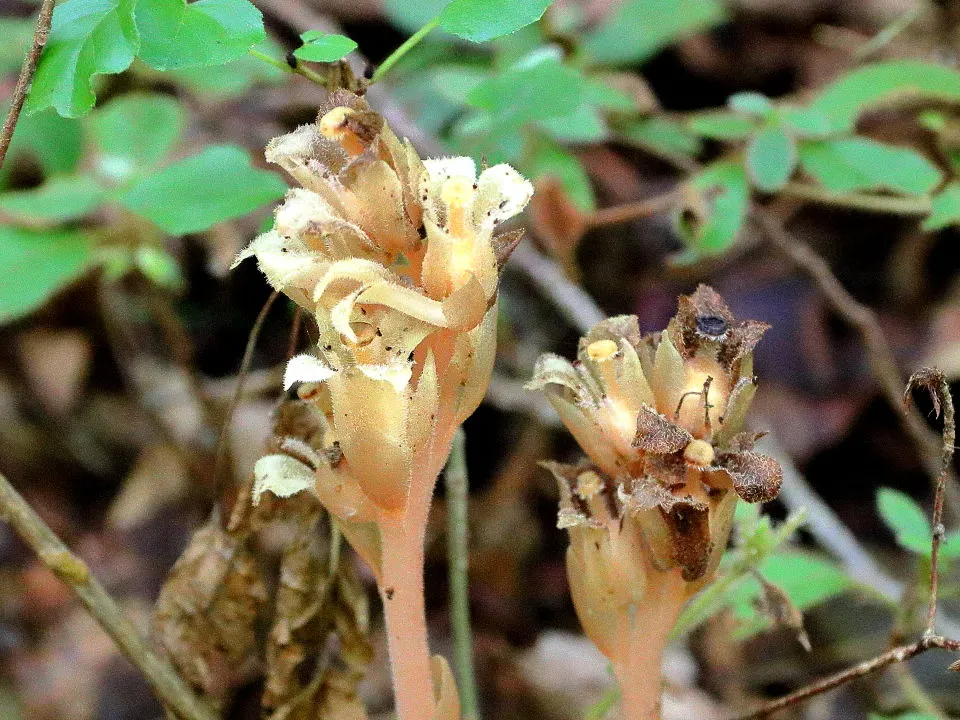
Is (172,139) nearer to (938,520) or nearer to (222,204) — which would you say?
(222,204)

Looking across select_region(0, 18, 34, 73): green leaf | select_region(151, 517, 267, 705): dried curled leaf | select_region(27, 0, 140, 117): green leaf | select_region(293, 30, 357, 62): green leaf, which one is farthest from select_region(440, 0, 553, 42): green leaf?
select_region(0, 18, 34, 73): green leaf

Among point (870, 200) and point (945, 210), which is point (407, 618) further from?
point (870, 200)

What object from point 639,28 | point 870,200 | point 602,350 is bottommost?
point 870,200

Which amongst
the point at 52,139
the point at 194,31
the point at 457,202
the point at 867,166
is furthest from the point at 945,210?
the point at 52,139

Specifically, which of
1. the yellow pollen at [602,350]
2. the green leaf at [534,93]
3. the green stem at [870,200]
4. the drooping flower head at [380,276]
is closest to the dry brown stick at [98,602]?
the drooping flower head at [380,276]

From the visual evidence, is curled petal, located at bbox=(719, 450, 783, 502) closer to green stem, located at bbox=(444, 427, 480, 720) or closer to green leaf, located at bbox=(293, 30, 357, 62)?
green stem, located at bbox=(444, 427, 480, 720)

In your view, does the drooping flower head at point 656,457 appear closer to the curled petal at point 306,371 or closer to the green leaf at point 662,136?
the curled petal at point 306,371

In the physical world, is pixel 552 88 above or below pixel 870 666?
above
